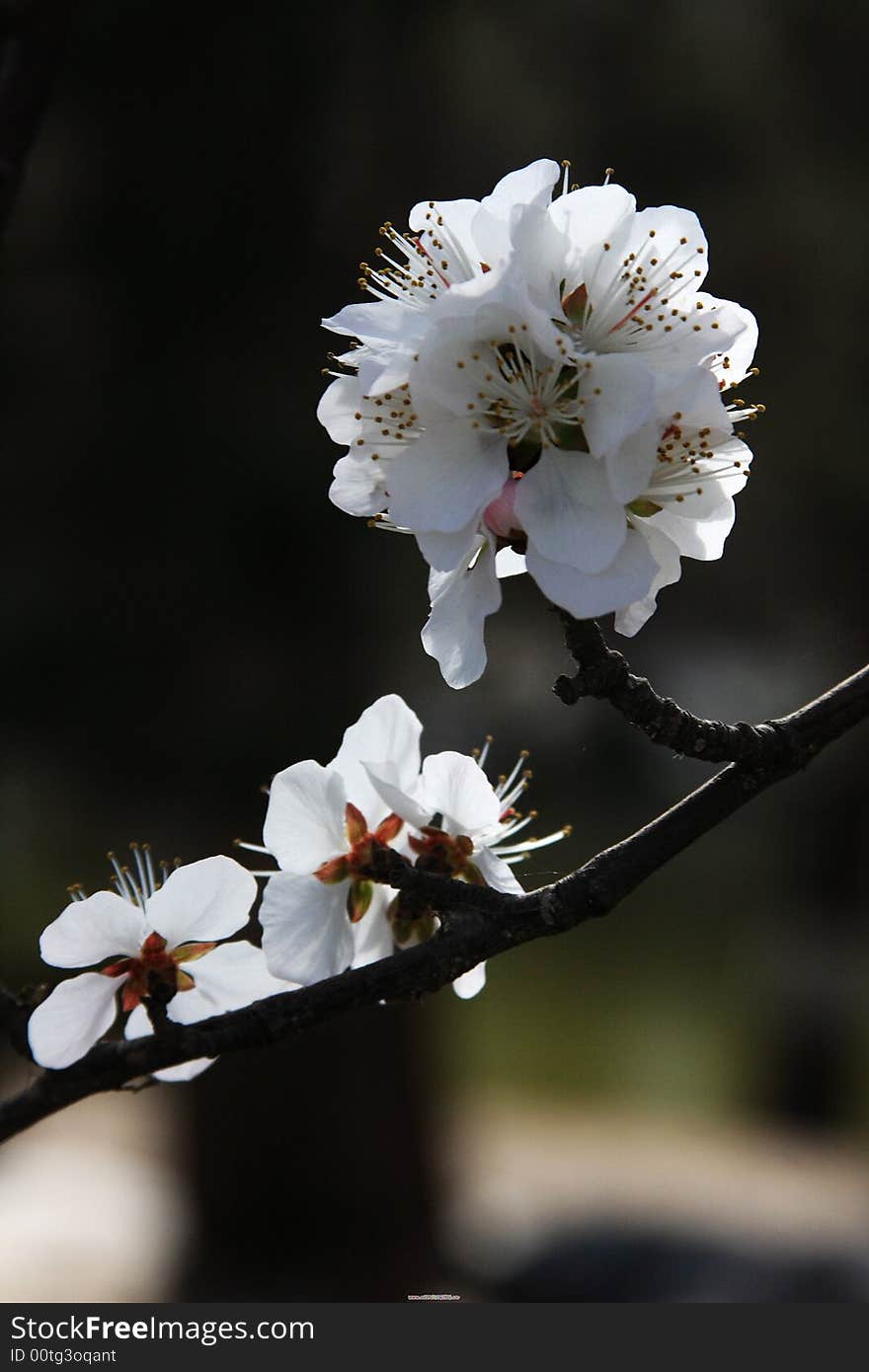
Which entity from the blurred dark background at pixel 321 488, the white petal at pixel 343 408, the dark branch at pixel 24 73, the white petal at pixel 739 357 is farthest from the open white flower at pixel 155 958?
the blurred dark background at pixel 321 488

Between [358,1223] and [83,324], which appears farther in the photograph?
[358,1223]

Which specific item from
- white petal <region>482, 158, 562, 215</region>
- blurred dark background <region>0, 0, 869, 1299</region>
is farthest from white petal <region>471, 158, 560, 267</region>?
blurred dark background <region>0, 0, 869, 1299</region>

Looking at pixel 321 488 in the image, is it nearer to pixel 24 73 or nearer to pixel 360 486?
pixel 24 73

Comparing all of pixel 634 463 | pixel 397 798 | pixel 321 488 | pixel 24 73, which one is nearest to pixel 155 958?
pixel 397 798

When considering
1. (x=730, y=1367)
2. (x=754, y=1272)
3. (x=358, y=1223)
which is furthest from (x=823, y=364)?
(x=730, y=1367)

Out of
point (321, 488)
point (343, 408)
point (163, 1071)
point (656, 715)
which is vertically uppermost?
point (321, 488)

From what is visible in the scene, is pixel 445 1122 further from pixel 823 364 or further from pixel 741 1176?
pixel 823 364

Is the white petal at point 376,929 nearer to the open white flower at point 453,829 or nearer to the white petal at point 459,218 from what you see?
the open white flower at point 453,829
